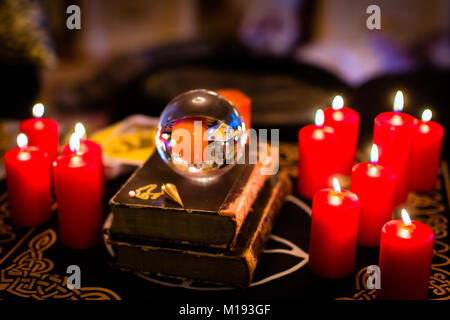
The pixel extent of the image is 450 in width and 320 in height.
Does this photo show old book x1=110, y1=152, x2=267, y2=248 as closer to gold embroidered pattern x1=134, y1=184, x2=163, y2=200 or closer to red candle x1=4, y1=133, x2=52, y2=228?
gold embroidered pattern x1=134, y1=184, x2=163, y2=200

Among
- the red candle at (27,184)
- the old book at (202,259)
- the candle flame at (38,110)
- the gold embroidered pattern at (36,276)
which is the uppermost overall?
the candle flame at (38,110)

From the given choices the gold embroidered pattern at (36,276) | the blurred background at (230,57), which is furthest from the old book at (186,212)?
the blurred background at (230,57)

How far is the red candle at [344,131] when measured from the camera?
1190 millimetres

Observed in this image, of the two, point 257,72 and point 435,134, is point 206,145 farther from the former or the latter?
point 257,72

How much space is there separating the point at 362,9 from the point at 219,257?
2.42 m

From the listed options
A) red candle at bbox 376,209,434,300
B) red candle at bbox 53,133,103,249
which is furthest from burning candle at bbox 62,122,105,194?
red candle at bbox 376,209,434,300

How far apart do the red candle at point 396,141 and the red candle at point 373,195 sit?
0.11m

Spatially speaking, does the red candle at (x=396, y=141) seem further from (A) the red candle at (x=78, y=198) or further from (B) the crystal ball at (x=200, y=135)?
(A) the red candle at (x=78, y=198)

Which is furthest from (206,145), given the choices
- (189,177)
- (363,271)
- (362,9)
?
(362,9)

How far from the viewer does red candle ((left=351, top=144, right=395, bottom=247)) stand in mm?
990

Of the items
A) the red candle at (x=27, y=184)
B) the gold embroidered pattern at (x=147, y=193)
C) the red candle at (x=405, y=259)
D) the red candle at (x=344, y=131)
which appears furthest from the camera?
the red candle at (x=344, y=131)

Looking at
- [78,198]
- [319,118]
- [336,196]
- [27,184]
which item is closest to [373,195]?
[336,196]

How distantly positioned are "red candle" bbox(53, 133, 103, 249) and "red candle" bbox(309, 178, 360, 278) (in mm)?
393

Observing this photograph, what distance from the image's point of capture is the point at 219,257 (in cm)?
90
